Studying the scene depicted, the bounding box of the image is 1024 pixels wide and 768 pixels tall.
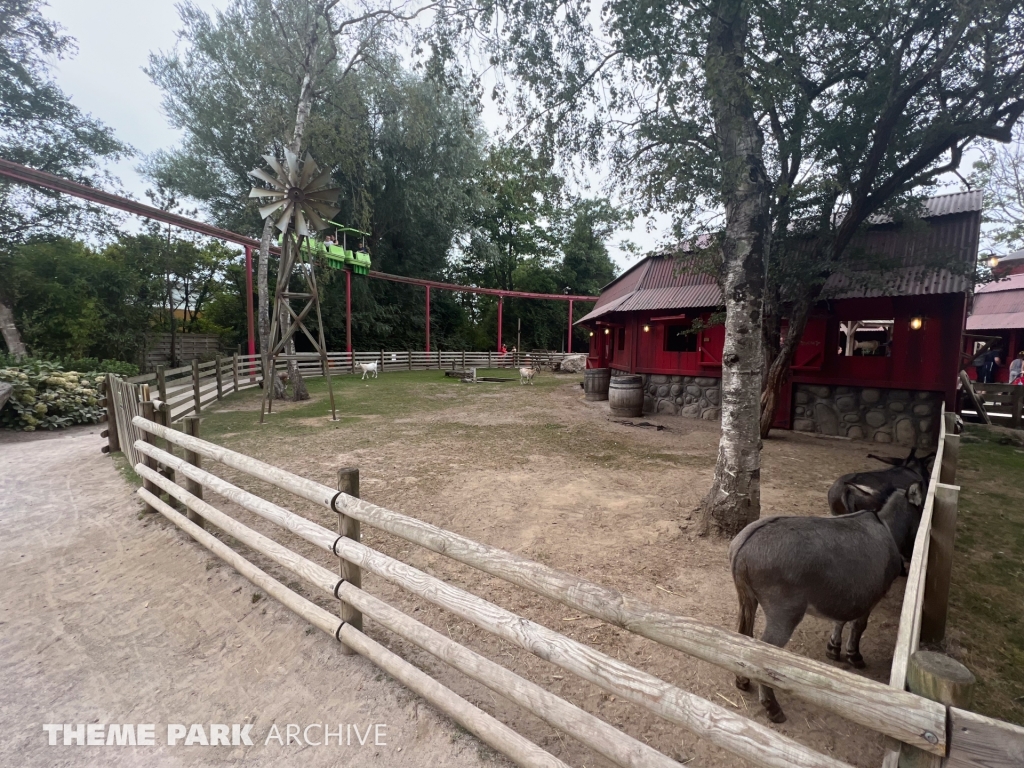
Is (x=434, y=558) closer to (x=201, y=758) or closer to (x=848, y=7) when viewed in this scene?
(x=201, y=758)

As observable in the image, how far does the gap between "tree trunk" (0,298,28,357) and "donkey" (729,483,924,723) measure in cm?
1605

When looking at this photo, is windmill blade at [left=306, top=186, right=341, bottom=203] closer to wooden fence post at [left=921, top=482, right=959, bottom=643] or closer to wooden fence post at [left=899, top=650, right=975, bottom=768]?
wooden fence post at [left=921, top=482, right=959, bottom=643]

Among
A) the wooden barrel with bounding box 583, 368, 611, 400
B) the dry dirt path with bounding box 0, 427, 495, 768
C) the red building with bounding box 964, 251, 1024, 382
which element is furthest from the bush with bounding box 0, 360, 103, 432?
the red building with bounding box 964, 251, 1024, 382

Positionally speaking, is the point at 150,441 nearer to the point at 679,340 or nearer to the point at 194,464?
the point at 194,464

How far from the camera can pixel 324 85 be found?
595 inches

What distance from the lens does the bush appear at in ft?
27.1

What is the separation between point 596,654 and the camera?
1.66 m

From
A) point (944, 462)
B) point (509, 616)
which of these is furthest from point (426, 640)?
point (944, 462)

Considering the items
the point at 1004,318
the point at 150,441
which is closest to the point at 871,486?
the point at 150,441

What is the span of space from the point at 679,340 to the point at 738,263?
26.4 ft

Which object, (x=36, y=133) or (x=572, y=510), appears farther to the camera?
(x=36, y=133)

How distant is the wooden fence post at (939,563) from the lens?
2.40 metres

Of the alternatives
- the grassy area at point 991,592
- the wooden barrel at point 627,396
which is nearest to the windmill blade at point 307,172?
the wooden barrel at point 627,396

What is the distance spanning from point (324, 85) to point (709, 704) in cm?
1898
